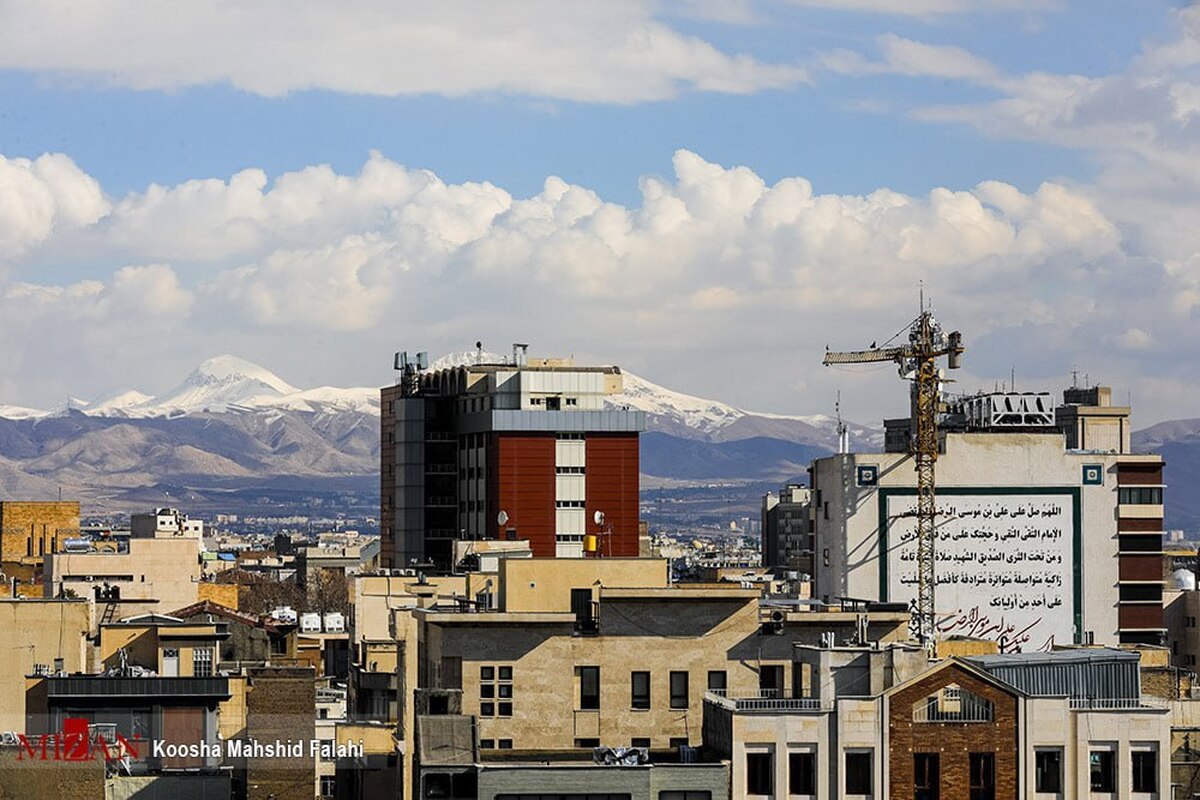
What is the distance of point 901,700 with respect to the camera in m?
58.8

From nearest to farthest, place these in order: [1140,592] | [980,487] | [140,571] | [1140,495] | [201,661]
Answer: [201,661]
[140,571]
[1140,592]
[980,487]
[1140,495]

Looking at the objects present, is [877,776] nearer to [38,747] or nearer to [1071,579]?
[38,747]

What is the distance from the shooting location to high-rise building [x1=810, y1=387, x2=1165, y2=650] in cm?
18462

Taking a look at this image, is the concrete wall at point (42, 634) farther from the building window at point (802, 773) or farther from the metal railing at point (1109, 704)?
the metal railing at point (1109, 704)

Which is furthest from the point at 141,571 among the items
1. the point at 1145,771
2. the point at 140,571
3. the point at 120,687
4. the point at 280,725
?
the point at 1145,771

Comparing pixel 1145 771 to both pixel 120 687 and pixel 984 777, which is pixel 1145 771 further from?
pixel 120 687

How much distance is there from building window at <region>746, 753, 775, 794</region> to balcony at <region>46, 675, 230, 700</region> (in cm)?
1821

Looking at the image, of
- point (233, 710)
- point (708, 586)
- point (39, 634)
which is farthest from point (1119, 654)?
point (39, 634)

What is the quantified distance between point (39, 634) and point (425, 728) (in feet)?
73.0

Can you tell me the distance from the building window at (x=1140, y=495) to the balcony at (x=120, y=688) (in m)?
126

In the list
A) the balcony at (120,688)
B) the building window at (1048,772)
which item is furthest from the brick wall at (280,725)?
the building window at (1048,772)

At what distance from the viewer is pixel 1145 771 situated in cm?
5988

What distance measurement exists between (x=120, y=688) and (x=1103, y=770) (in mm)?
25394

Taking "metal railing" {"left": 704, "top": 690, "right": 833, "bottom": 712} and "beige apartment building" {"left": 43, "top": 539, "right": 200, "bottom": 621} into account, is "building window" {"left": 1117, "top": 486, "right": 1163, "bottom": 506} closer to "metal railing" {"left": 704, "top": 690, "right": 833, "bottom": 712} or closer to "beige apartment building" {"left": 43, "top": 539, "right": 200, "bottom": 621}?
"beige apartment building" {"left": 43, "top": 539, "right": 200, "bottom": 621}
